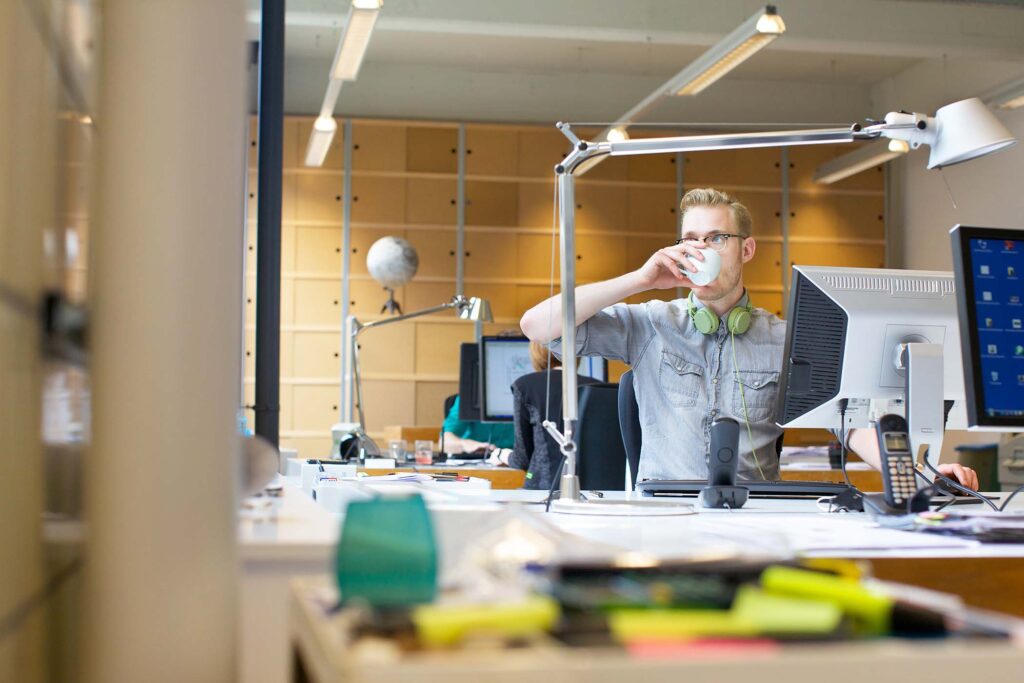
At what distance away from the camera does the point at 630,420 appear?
3.04 metres

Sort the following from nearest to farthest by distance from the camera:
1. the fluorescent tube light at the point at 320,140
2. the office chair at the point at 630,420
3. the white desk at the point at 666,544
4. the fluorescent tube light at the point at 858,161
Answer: the white desk at the point at 666,544
the office chair at the point at 630,420
the fluorescent tube light at the point at 320,140
the fluorescent tube light at the point at 858,161

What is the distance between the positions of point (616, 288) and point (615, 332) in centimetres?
22


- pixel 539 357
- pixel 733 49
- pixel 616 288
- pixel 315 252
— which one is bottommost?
pixel 539 357

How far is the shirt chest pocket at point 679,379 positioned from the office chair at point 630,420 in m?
0.16

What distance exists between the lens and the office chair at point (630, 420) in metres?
3.00

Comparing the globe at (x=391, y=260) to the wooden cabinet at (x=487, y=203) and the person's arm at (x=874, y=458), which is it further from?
the person's arm at (x=874, y=458)

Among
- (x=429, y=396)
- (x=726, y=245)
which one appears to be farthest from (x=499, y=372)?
(x=429, y=396)

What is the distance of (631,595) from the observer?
694 millimetres

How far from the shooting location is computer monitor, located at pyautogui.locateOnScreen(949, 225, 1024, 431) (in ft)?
6.38

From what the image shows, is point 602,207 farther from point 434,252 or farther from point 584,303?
point 584,303

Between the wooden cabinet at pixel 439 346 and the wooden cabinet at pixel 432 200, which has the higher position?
the wooden cabinet at pixel 432 200

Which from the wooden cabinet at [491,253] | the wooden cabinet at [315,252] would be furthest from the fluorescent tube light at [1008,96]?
the wooden cabinet at [315,252]

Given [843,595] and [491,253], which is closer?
[843,595]

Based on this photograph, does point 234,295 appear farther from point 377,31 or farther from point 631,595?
point 377,31
